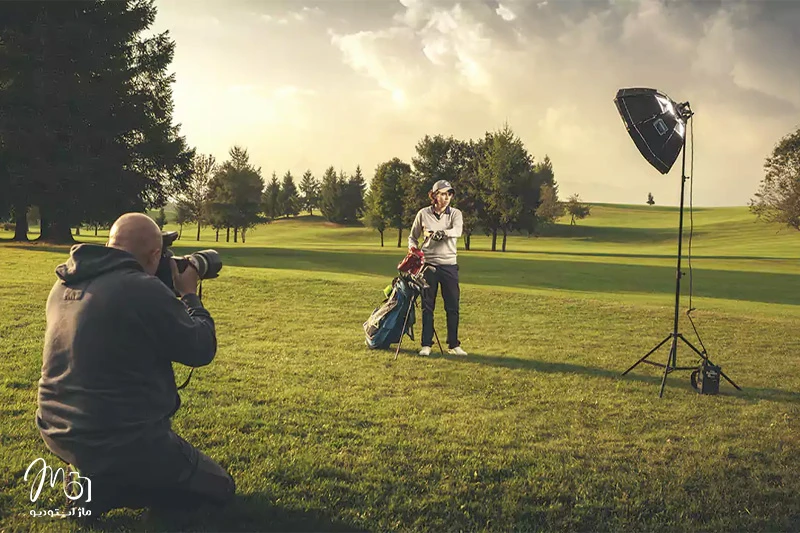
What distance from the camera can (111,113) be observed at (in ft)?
108

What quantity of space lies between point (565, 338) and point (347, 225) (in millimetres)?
87485

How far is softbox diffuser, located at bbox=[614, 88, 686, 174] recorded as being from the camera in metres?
6.80

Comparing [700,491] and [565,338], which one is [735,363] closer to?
[565,338]

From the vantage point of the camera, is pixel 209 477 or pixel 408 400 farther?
pixel 408 400

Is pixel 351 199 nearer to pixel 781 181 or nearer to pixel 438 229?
pixel 781 181

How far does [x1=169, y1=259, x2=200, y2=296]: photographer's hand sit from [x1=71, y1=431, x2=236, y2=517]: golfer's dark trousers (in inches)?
35.0

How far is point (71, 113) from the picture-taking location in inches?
1218

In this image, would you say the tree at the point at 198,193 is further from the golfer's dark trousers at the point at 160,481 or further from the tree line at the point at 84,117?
the golfer's dark trousers at the point at 160,481

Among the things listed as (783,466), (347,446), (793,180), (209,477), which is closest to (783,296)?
(783,466)

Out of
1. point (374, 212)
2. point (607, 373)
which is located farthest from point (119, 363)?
point (374, 212)

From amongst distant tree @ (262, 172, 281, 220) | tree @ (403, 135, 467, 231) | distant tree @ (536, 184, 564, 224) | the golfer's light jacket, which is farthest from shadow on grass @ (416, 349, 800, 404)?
distant tree @ (262, 172, 281, 220)

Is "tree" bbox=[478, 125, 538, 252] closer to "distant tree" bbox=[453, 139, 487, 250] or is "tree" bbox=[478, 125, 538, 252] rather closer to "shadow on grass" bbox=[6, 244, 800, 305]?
"distant tree" bbox=[453, 139, 487, 250]

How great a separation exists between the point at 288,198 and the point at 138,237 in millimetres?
116759

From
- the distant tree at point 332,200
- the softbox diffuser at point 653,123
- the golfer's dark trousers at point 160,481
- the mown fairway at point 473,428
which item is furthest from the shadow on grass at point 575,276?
the distant tree at point 332,200
